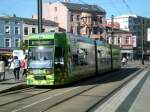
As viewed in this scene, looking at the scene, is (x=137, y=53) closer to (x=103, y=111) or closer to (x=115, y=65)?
(x=115, y=65)

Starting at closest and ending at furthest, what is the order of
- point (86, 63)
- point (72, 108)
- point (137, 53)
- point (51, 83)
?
point (72, 108), point (51, 83), point (86, 63), point (137, 53)

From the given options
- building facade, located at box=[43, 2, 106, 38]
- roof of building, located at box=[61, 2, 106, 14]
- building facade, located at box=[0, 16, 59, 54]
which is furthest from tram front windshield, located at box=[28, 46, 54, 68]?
roof of building, located at box=[61, 2, 106, 14]

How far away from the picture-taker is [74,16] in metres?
113

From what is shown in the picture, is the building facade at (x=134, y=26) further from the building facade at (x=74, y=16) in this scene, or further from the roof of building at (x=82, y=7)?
the building facade at (x=74, y=16)

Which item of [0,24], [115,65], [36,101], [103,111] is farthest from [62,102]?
[0,24]

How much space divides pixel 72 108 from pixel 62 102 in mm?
2009

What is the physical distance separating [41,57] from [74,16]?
291 feet

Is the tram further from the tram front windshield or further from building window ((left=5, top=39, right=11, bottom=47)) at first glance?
building window ((left=5, top=39, right=11, bottom=47))

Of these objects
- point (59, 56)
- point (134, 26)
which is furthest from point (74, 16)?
point (59, 56)

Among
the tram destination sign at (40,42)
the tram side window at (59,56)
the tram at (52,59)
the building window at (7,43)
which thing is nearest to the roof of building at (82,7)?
the building window at (7,43)

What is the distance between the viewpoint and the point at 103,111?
49.2 ft

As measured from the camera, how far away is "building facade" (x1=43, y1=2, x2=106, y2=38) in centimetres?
11131

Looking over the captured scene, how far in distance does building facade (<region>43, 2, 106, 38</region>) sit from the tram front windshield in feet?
266

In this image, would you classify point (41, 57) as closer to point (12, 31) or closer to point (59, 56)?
point (59, 56)
